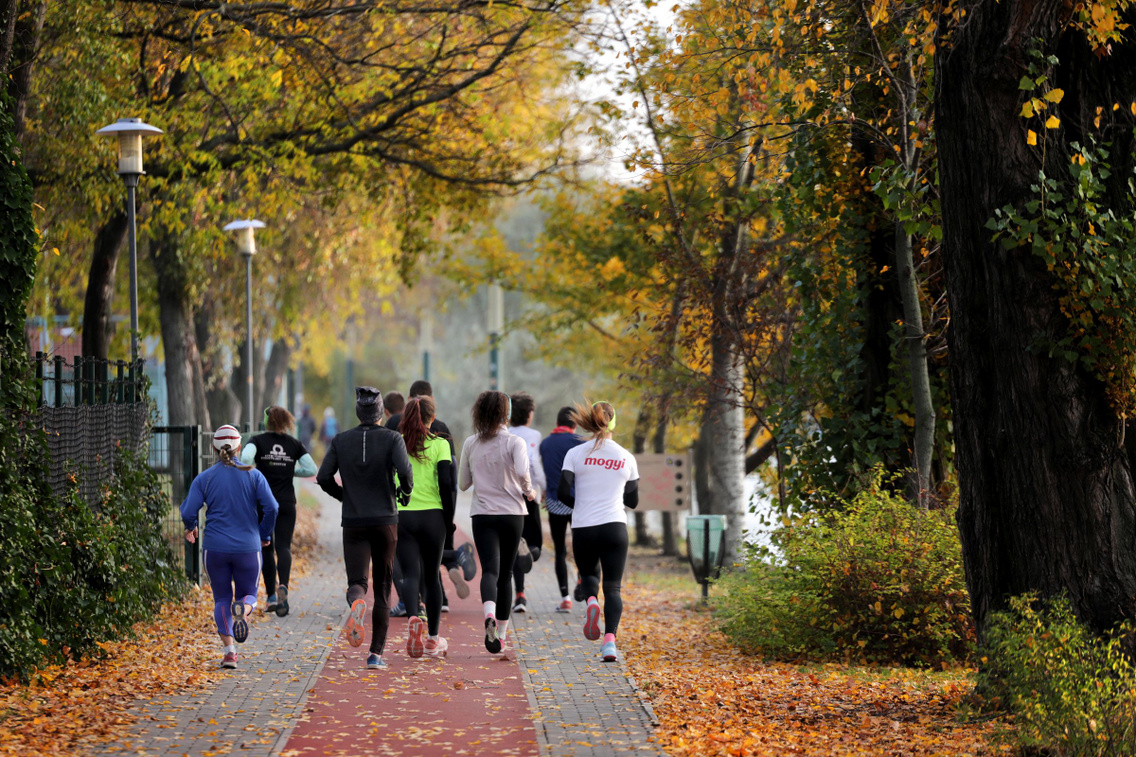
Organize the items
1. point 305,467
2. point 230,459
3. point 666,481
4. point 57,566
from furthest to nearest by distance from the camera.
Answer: point 666,481
point 305,467
point 230,459
point 57,566

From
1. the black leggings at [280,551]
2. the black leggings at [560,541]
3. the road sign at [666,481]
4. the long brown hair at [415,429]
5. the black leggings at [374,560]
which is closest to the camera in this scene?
the black leggings at [374,560]

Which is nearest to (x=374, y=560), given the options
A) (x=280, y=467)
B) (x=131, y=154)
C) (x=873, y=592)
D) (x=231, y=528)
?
(x=231, y=528)

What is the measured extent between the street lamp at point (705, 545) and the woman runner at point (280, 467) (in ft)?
15.4

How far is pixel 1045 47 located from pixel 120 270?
66.9 feet

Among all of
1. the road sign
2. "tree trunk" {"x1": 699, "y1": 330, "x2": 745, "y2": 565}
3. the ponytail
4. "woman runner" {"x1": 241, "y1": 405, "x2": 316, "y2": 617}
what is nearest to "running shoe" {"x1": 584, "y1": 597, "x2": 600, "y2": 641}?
the ponytail

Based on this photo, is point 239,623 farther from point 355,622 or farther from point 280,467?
point 280,467

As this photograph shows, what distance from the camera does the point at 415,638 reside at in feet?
31.1

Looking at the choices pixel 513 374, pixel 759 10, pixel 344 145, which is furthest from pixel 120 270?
pixel 513 374

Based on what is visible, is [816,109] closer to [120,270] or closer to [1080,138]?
[1080,138]

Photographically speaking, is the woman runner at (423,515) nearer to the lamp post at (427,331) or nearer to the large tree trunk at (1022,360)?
the large tree trunk at (1022,360)

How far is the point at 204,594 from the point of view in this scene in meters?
13.8

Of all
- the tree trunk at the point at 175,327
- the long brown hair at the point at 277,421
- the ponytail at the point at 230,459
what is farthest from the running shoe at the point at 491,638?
the tree trunk at the point at 175,327

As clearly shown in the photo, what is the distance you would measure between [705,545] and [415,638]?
5828 mm

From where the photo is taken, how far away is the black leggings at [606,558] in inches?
364
